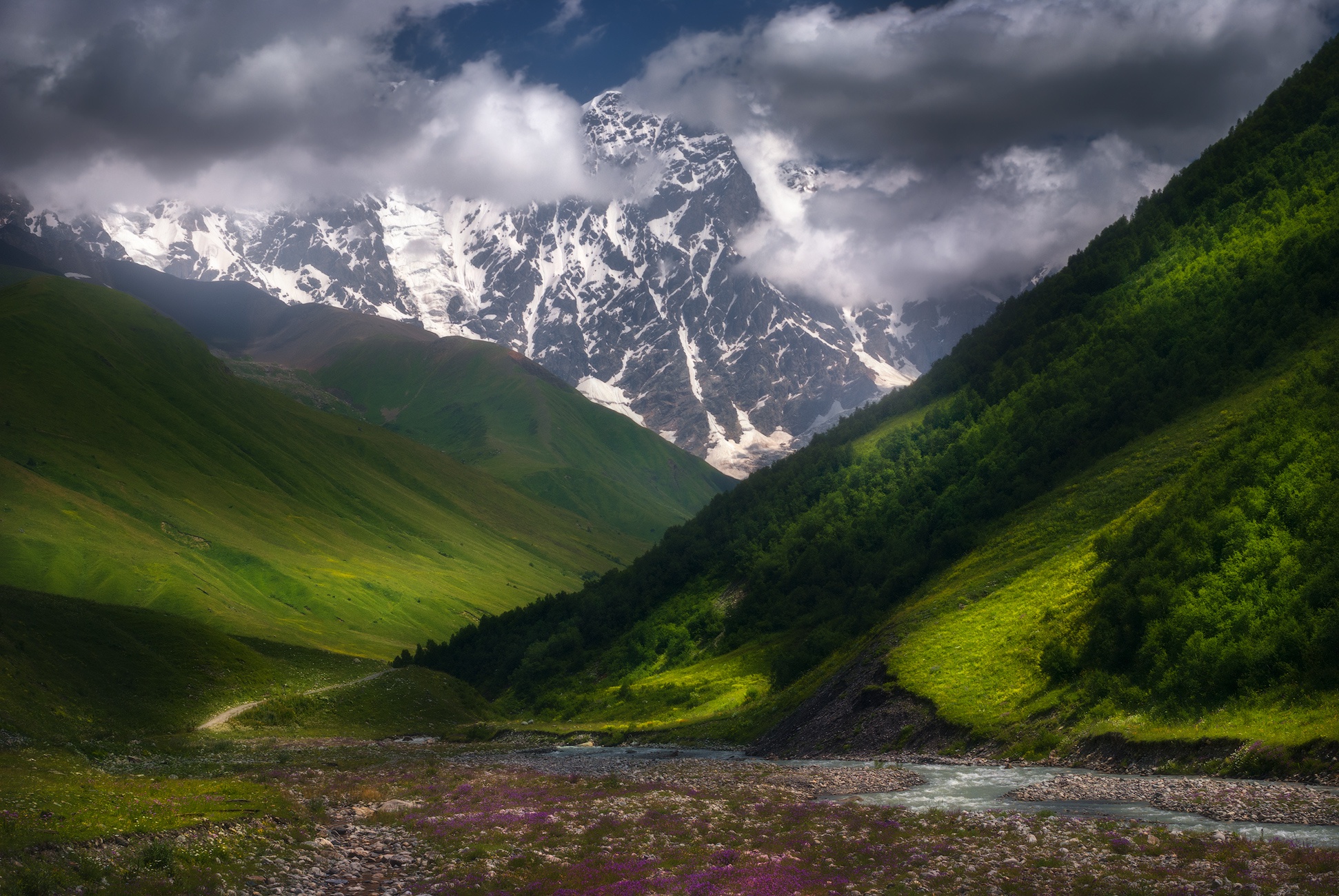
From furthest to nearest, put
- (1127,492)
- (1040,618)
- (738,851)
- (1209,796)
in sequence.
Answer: (1127,492)
(1040,618)
(1209,796)
(738,851)

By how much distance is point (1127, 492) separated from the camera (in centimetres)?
10238

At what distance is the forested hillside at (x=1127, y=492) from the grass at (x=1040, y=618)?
158cm

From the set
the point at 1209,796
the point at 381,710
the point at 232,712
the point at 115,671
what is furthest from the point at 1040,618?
the point at 115,671

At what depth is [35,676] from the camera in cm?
9256

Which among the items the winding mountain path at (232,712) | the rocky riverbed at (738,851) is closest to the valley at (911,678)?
the rocky riverbed at (738,851)

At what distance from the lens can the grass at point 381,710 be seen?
121 meters

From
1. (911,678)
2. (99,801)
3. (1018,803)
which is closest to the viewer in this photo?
(99,801)

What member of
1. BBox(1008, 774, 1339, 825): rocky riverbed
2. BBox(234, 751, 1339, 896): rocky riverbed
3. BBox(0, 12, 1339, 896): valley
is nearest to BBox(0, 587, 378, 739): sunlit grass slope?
BBox(0, 12, 1339, 896): valley

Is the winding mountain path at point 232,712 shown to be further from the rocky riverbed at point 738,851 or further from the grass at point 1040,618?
the grass at point 1040,618

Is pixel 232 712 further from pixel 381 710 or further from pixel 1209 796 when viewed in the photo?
pixel 1209 796

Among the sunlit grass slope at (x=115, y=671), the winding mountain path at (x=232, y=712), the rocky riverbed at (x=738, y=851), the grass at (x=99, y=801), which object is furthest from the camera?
the winding mountain path at (x=232, y=712)

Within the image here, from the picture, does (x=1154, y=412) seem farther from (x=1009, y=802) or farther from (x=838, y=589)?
(x=1009, y=802)

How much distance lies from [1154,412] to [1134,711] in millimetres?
76503

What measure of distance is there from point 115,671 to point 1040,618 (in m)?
102
